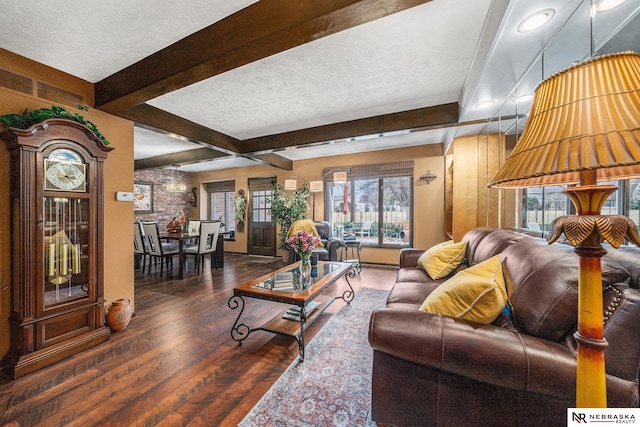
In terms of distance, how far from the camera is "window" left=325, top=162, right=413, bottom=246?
532 cm

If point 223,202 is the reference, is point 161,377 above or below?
below

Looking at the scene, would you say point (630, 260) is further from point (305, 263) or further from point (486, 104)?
point (305, 263)

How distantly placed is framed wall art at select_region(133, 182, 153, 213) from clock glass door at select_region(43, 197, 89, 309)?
15.8 ft

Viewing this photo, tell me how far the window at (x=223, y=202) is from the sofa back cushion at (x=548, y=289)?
7173 millimetres

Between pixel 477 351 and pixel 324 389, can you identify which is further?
pixel 324 389

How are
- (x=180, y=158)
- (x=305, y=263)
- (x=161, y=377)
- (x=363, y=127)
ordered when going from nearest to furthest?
(x=161, y=377), (x=305, y=263), (x=363, y=127), (x=180, y=158)

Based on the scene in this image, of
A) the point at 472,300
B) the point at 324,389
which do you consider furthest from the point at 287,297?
the point at 472,300

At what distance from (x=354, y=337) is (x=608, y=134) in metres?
2.24

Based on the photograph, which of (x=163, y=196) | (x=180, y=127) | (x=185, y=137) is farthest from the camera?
(x=163, y=196)

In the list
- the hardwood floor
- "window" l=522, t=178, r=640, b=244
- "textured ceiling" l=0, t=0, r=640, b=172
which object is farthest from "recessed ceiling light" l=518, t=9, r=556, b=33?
the hardwood floor

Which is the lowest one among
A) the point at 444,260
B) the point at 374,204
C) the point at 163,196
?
the point at 444,260

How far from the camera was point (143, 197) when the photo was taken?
21.7ft

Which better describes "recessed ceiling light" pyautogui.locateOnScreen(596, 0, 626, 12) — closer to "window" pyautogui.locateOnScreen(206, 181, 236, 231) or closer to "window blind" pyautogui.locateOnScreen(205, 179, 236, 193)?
"window blind" pyautogui.locateOnScreen(205, 179, 236, 193)

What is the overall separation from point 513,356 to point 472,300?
30 centimetres
